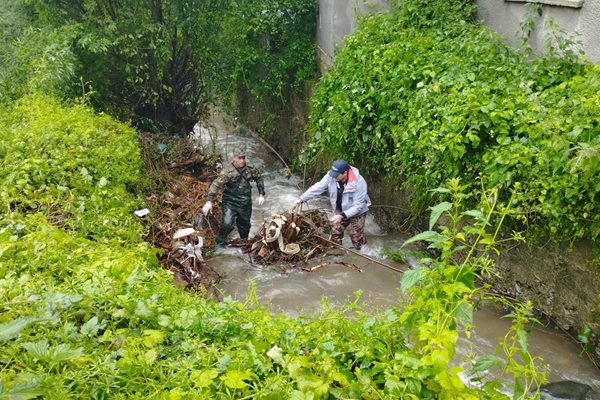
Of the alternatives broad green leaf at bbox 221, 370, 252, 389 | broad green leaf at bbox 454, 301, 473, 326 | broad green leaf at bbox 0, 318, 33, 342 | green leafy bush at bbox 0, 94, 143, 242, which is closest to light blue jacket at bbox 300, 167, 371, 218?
green leafy bush at bbox 0, 94, 143, 242

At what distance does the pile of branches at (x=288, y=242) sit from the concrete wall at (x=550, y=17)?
4395mm

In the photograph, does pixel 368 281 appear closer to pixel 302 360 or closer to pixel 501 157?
pixel 501 157

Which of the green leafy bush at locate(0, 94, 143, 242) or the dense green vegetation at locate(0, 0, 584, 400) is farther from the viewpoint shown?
the green leafy bush at locate(0, 94, 143, 242)

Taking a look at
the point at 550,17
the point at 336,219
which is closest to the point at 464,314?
the point at 336,219

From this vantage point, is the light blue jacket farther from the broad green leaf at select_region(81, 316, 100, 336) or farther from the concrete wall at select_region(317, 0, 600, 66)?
the broad green leaf at select_region(81, 316, 100, 336)

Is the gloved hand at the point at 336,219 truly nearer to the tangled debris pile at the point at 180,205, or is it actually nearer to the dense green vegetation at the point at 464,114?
the dense green vegetation at the point at 464,114

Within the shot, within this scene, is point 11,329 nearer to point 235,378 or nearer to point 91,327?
point 91,327

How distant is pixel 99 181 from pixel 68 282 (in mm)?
3161

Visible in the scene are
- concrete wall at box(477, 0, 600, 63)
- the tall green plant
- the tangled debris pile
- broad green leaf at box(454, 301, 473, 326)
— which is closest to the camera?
the tall green plant

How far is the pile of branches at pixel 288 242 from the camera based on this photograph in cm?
736

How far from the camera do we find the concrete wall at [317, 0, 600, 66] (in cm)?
646

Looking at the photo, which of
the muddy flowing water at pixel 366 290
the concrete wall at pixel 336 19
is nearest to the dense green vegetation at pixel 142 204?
the muddy flowing water at pixel 366 290

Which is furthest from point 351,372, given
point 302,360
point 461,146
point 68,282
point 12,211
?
point 12,211

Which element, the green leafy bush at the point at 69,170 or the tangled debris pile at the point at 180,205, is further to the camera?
the tangled debris pile at the point at 180,205
